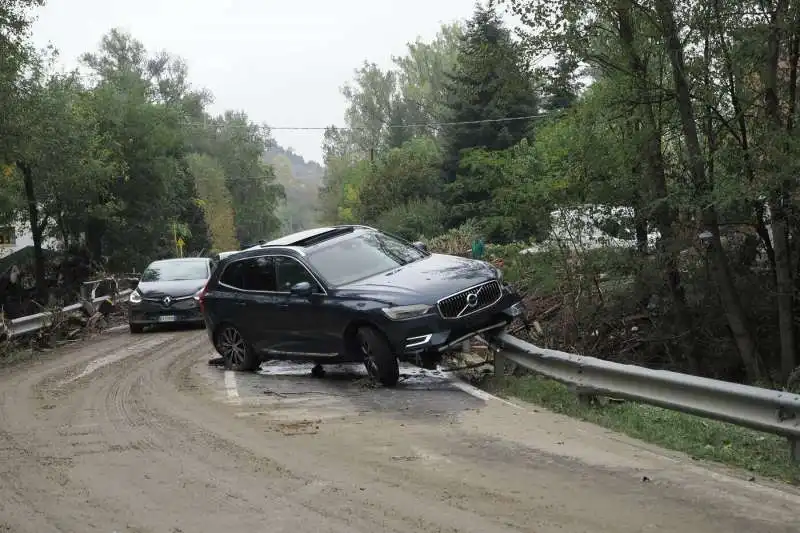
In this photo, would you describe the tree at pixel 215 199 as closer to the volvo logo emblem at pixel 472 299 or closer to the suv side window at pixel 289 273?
the suv side window at pixel 289 273

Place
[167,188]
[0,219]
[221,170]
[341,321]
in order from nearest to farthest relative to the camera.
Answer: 1. [341,321]
2. [0,219]
3. [167,188]
4. [221,170]

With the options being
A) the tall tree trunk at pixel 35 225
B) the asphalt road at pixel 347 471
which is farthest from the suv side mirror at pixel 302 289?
the tall tree trunk at pixel 35 225

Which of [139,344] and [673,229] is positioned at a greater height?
[673,229]

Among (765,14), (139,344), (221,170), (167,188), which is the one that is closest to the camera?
(765,14)

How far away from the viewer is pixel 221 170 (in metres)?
84.9

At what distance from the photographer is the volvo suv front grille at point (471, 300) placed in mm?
9680

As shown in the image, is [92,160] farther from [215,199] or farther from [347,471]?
[215,199]

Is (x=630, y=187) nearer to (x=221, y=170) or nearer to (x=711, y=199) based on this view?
(x=711, y=199)

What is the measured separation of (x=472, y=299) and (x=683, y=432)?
3273 mm

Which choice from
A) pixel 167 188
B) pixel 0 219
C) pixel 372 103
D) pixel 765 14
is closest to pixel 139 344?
pixel 765 14

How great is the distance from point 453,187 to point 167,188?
1378 cm

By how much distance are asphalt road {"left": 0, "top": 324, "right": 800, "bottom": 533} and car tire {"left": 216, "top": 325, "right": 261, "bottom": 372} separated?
1.86 m

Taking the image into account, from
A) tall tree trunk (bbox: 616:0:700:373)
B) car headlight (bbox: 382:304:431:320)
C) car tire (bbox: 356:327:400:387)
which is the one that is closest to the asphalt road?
car tire (bbox: 356:327:400:387)

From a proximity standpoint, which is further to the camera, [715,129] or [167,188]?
[167,188]
